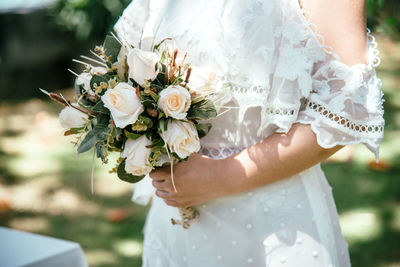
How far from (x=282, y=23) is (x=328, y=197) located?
2.04 ft

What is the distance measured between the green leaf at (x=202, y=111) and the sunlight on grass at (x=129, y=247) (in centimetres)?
227

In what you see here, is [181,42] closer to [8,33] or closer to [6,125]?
[6,125]

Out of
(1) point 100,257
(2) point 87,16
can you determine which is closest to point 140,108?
(1) point 100,257

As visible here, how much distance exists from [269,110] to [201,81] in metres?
0.25

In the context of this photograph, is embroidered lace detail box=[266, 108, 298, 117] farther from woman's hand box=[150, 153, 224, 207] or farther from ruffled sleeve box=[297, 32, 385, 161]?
woman's hand box=[150, 153, 224, 207]

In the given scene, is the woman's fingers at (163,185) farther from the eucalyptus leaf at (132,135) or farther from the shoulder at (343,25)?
the shoulder at (343,25)

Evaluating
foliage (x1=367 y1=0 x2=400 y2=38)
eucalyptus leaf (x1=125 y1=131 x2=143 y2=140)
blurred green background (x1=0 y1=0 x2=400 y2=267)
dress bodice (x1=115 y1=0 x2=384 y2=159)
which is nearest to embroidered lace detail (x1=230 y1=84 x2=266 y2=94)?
dress bodice (x1=115 y1=0 x2=384 y2=159)

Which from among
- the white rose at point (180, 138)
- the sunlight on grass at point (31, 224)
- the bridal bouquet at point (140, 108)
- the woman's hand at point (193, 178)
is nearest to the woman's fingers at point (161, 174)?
the woman's hand at point (193, 178)

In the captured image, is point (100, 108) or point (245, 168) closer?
point (100, 108)

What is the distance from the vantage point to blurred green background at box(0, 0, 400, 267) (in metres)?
3.37

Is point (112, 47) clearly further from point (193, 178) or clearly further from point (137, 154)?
point (193, 178)

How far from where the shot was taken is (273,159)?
4.66 ft

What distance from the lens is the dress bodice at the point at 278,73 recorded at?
135 centimetres

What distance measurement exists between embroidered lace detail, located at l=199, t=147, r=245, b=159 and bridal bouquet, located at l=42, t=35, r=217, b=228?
0.18 metres
